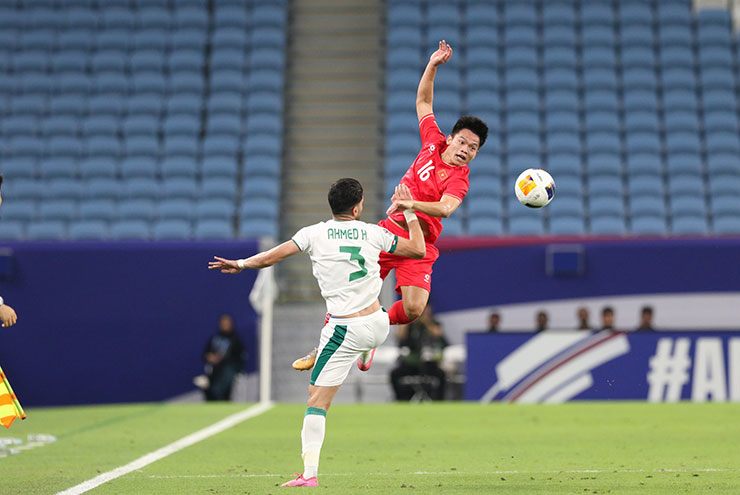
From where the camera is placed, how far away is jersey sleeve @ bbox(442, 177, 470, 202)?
826cm

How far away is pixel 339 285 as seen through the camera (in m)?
7.15

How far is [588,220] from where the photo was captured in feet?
62.8

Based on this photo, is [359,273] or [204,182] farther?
[204,182]


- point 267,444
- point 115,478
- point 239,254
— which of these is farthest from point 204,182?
point 115,478

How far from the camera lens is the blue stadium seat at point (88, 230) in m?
18.9

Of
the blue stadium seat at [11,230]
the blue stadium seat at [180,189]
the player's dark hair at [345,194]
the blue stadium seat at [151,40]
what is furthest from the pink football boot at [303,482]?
the blue stadium seat at [151,40]

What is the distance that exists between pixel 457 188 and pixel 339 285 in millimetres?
1565

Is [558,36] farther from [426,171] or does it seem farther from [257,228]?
[426,171]

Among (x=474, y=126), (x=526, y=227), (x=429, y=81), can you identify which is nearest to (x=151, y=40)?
(x=526, y=227)

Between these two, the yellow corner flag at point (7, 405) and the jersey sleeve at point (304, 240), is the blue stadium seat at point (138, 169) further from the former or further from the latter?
the jersey sleeve at point (304, 240)

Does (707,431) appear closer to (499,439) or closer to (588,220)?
Result: (499,439)

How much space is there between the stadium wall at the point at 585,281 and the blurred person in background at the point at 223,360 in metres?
2.86

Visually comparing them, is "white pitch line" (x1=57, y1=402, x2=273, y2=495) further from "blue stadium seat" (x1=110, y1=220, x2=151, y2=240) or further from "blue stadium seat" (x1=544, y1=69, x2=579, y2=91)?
"blue stadium seat" (x1=544, y1=69, x2=579, y2=91)

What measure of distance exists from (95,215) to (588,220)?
7.88m
